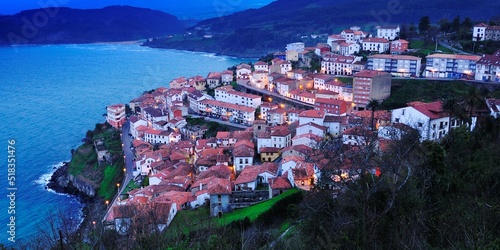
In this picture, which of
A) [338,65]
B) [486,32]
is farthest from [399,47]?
[486,32]

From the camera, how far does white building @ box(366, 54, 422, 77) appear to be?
26.4 meters

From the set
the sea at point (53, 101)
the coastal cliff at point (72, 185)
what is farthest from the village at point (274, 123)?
the sea at point (53, 101)

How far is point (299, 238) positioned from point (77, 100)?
118 feet

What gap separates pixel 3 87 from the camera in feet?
149

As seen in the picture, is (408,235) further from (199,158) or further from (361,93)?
(361,93)

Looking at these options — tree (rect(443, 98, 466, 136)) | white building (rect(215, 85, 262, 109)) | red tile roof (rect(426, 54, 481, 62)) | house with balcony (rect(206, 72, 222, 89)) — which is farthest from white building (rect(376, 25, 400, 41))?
tree (rect(443, 98, 466, 136))

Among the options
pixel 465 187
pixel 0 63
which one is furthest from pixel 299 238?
pixel 0 63

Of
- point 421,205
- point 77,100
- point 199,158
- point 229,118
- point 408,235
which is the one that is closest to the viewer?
point 408,235

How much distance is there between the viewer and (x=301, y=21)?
81562mm

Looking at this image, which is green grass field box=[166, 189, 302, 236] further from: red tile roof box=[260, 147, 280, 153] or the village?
red tile roof box=[260, 147, 280, 153]

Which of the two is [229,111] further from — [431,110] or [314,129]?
[431,110]

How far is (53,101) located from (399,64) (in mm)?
28630

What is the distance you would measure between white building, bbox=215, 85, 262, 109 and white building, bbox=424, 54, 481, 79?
32.9 feet

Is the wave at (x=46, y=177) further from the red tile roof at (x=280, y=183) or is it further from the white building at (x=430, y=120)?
the white building at (x=430, y=120)
